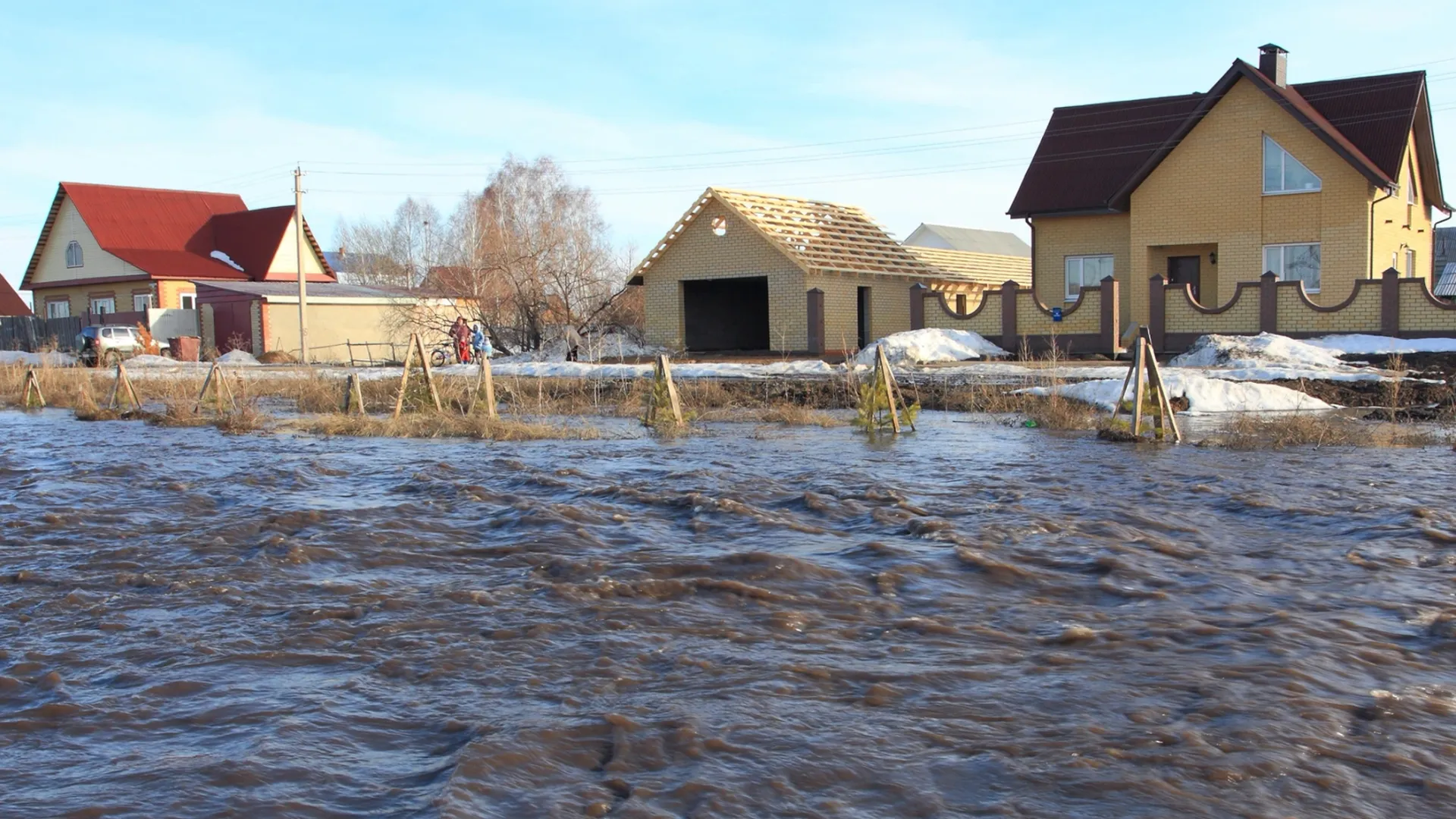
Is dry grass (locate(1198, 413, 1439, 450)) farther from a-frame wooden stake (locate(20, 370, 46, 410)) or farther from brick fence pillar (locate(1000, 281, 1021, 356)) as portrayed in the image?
a-frame wooden stake (locate(20, 370, 46, 410))

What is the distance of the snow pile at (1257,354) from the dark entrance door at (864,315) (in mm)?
9006

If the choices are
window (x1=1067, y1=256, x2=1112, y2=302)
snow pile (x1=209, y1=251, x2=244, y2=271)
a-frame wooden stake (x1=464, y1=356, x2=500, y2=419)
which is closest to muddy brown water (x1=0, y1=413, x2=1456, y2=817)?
a-frame wooden stake (x1=464, y1=356, x2=500, y2=419)

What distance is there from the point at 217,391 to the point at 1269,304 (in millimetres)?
21029

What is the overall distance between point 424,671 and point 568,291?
3161cm

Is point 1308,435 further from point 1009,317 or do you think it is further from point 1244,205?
point 1244,205

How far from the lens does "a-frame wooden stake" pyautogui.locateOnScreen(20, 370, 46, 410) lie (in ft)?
84.5

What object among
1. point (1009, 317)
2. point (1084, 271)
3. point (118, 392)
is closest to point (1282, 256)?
point (1084, 271)

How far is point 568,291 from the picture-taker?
123ft

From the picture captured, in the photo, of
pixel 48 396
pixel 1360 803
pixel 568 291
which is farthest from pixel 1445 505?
pixel 568 291

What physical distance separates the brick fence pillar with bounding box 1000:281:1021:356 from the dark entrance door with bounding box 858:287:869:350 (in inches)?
185

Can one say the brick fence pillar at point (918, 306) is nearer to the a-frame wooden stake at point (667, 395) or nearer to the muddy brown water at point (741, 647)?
the a-frame wooden stake at point (667, 395)

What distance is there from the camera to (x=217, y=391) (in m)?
22.2

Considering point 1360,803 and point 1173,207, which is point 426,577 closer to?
point 1360,803

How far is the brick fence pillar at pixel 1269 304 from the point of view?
2648cm
